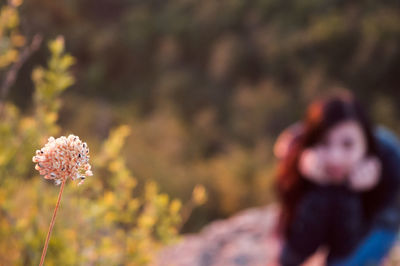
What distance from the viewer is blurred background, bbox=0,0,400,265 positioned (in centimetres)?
502

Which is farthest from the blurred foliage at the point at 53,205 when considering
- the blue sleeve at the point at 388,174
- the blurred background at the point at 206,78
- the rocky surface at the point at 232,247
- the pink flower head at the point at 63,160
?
the blurred background at the point at 206,78

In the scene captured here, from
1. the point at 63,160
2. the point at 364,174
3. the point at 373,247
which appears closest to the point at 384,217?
the point at 373,247

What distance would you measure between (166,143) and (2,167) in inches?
203

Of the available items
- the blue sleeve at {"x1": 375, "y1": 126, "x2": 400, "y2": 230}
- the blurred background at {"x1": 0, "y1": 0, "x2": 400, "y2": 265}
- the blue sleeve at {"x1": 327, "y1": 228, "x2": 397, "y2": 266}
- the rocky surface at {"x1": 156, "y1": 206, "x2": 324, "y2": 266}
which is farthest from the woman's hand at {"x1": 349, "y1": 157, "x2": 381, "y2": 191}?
the blurred background at {"x1": 0, "y1": 0, "x2": 400, "y2": 265}

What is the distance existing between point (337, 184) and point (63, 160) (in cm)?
129

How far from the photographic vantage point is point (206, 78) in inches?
323

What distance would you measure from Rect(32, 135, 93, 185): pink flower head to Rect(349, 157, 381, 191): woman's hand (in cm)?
127

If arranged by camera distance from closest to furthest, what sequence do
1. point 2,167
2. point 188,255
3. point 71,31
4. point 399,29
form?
point 2,167 < point 188,255 < point 399,29 < point 71,31

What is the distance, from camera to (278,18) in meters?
8.01

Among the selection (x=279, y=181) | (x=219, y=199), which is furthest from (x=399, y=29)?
(x=279, y=181)

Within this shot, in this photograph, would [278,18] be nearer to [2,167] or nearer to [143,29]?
[143,29]

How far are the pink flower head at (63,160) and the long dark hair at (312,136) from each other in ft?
3.91

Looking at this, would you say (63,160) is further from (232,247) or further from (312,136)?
(232,247)

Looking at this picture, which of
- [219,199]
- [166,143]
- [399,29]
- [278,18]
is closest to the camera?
[219,199]
